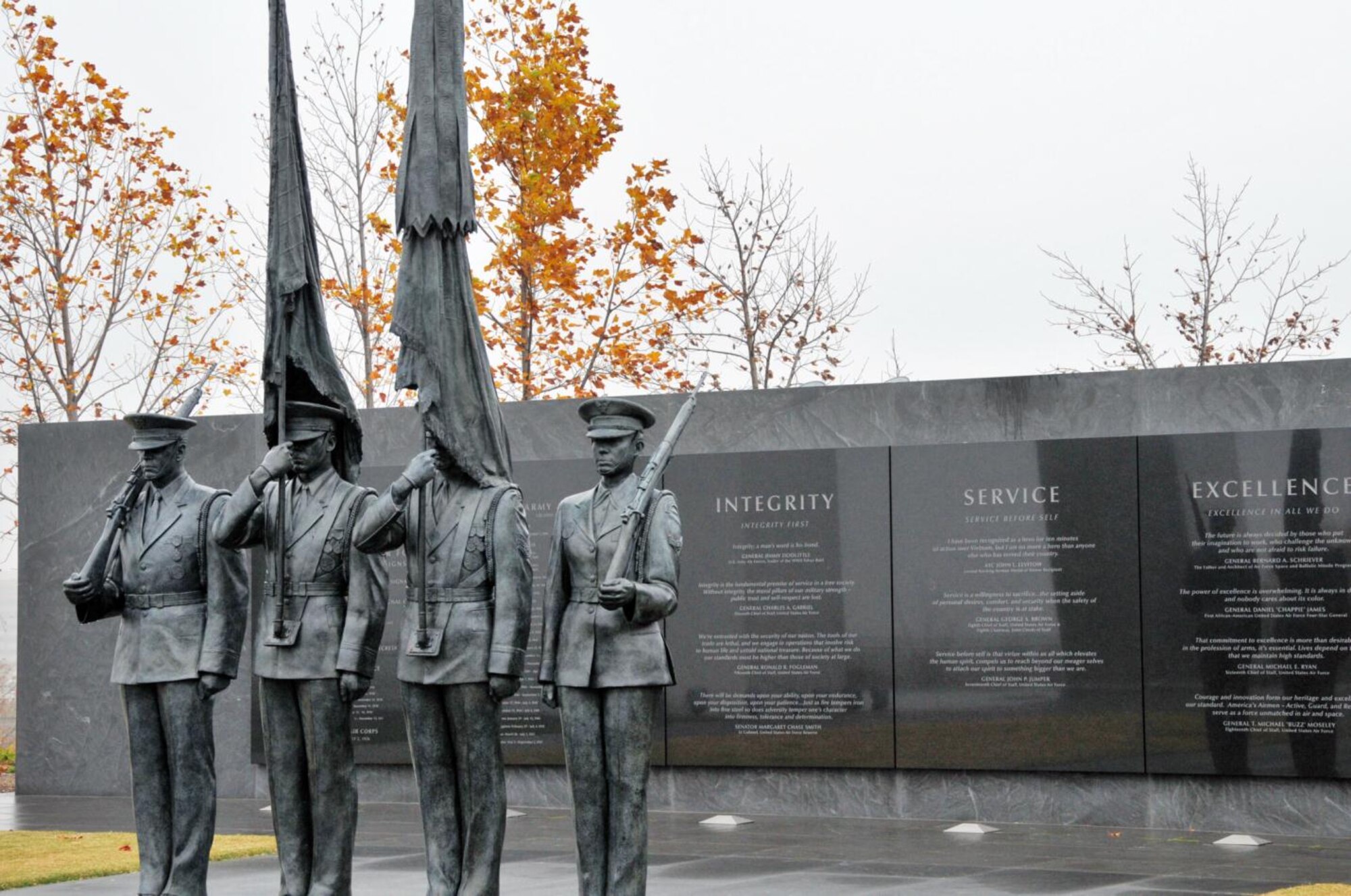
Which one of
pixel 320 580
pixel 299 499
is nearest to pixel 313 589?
pixel 320 580

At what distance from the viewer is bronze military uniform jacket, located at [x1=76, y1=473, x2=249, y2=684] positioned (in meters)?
7.77

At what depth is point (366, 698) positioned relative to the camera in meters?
12.9

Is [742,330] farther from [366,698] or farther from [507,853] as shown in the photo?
[507,853]

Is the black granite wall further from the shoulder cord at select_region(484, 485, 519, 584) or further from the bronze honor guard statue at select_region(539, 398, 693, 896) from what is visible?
the shoulder cord at select_region(484, 485, 519, 584)

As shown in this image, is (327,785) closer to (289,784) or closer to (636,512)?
(289,784)

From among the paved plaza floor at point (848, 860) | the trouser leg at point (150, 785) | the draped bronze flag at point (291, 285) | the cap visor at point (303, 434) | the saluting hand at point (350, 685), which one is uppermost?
the draped bronze flag at point (291, 285)

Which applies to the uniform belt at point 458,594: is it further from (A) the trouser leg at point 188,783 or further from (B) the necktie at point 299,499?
(A) the trouser leg at point 188,783

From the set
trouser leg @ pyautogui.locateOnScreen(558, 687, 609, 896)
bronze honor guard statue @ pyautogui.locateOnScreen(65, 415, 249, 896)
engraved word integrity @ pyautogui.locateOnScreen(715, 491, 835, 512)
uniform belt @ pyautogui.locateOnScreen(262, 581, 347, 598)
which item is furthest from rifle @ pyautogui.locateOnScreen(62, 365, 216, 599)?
engraved word integrity @ pyautogui.locateOnScreen(715, 491, 835, 512)

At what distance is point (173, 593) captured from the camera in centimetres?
793

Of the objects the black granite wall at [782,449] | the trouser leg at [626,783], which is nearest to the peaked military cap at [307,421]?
the trouser leg at [626,783]

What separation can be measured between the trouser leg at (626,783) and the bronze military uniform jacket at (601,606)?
0.09 meters

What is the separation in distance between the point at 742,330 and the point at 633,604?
1290 centimetres

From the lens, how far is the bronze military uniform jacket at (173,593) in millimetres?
7766

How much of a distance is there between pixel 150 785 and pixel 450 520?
1857 millimetres
